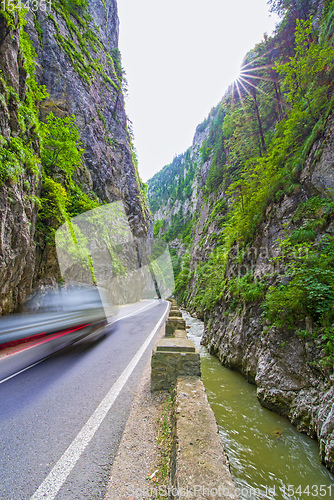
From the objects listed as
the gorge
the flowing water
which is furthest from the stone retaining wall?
the gorge

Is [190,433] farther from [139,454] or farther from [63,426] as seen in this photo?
[63,426]

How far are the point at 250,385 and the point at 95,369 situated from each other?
407 centimetres

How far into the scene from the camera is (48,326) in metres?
7.18

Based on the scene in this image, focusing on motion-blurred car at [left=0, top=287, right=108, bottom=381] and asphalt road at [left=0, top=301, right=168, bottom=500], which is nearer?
asphalt road at [left=0, top=301, right=168, bottom=500]

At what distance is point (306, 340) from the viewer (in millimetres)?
4180

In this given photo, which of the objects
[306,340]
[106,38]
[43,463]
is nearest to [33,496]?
[43,463]

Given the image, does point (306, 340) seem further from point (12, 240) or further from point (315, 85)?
point (12, 240)

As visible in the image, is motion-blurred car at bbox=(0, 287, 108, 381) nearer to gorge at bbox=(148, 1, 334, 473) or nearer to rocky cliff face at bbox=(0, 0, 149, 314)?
rocky cliff face at bbox=(0, 0, 149, 314)

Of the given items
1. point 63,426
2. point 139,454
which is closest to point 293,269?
point 139,454

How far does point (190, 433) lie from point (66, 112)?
77.8ft

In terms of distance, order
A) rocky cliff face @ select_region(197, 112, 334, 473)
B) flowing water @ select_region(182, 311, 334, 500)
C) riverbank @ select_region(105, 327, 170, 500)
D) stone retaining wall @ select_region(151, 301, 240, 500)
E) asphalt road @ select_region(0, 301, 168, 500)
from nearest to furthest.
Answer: stone retaining wall @ select_region(151, 301, 240, 500) → riverbank @ select_region(105, 327, 170, 500) → asphalt road @ select_region(0, 301, 168, 500) → flowing water @ select_region(182, 311, 334, 500) → rocky cliff face @ select_region(197, 112, 334, 473)

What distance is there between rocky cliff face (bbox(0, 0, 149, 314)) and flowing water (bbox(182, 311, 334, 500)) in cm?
790

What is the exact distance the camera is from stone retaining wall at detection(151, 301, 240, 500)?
1.39 m

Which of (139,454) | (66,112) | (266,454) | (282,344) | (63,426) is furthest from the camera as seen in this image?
(66,112)
